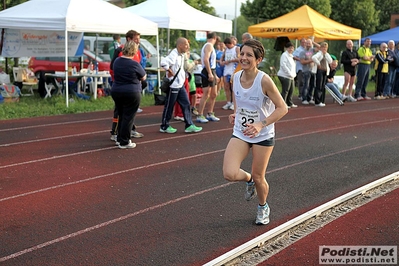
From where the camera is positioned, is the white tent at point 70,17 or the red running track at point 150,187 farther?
the white tent at point 70,17

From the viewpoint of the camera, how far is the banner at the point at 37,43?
18.1 meters

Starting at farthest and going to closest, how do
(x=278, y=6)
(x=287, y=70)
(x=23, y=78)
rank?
(x=278, y=6) < (x=23, y=78) < (x=287, y=70)

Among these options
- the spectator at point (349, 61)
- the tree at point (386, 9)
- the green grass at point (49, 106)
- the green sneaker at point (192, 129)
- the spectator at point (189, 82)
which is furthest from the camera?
the tree at point (386, 9)

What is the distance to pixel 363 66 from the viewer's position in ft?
66.2

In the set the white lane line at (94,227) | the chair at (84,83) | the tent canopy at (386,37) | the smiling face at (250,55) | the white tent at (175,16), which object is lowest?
the white lane line at (94,227)

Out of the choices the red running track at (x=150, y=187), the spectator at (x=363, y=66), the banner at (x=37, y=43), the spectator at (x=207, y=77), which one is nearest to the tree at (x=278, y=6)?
the spectator at (x=363, y=66)

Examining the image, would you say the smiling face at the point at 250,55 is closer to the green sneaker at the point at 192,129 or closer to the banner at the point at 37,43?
the green sneaker at the point at 192,129

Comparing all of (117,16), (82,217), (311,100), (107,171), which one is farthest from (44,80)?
(82,217)

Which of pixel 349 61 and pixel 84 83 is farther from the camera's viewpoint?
pixel 349 61

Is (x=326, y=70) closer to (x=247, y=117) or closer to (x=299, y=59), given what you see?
(x=299, y=59)

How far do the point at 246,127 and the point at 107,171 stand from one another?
3366 mm

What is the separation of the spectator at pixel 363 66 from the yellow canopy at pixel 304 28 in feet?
4.03

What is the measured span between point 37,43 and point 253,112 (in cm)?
1442

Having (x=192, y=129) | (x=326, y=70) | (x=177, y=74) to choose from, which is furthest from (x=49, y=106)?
(x=326, y=70)
